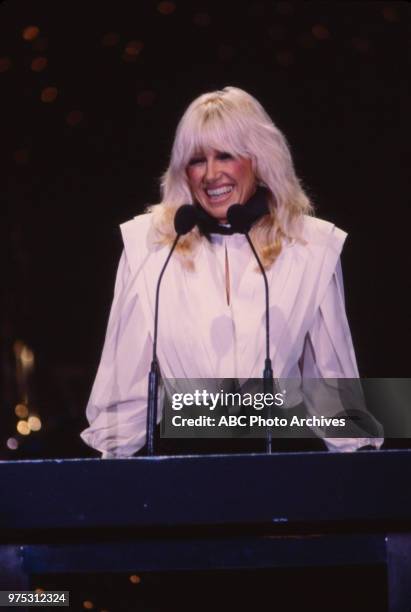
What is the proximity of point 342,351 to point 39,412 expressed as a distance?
5.68ft

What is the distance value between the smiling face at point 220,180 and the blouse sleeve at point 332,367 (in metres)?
0.38

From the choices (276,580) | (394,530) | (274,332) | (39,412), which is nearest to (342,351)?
(274,332)

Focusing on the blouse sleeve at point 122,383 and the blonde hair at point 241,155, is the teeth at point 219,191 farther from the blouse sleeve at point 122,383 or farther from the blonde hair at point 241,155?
the blouse sleeve at point 122,383

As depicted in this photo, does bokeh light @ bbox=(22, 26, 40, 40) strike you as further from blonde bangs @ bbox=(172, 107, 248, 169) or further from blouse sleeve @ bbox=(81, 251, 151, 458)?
blouse sleeve @ bbox=(81, 251, 151, 458)

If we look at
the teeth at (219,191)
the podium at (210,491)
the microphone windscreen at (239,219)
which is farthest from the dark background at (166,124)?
the podium at (210,491)

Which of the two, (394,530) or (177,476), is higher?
(177,476)

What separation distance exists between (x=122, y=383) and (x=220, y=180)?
68 centimetres

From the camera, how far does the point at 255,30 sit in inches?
123

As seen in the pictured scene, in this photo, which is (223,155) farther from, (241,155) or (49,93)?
(49,93)

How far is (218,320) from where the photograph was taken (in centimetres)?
256

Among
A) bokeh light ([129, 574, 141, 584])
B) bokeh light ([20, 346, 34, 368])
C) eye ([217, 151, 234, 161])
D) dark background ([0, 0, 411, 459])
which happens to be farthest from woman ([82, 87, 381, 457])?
bokeh light ([20, 346, 34, 368])

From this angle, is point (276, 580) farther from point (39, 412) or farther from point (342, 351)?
point (39, 412)

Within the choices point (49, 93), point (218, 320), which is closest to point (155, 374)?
point (218, 320)

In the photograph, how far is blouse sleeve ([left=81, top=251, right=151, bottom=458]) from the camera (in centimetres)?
229
